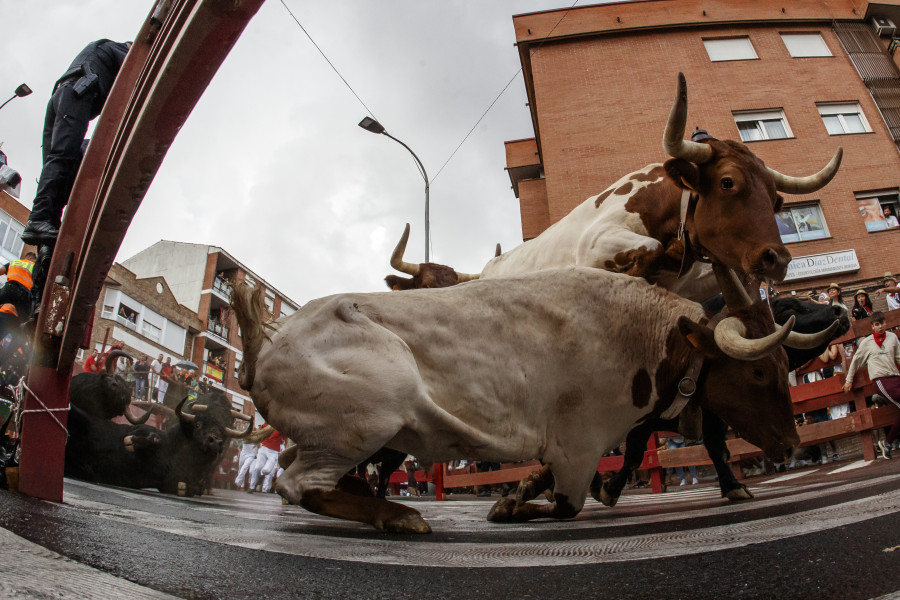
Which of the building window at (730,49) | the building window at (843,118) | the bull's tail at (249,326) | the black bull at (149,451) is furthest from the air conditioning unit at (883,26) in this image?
the bull's tail at (249,326)

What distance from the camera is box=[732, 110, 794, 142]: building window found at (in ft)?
69.4

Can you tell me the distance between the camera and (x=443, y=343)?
2930 mm

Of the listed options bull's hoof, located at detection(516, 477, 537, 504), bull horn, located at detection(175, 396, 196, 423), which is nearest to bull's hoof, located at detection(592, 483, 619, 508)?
bull's hoof, located at detection(516, 477, 537, 504)

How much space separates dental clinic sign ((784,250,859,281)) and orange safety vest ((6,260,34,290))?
20082 millimetres

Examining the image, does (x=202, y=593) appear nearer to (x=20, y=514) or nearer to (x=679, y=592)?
(x=679, y=592)

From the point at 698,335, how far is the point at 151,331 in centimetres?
3805

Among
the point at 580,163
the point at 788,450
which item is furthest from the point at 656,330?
the point at 580,163

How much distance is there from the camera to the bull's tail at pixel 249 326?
2758 mm

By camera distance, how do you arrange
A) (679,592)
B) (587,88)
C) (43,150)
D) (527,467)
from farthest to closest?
(587,88)
(527,467)
(43,150)
(679,592)

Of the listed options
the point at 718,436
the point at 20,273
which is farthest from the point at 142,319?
the point at 718,436

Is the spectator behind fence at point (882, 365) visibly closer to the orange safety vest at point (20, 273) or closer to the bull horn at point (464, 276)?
the bull horn at point (464, 276)

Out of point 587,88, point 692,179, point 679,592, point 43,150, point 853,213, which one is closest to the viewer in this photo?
point 679,592

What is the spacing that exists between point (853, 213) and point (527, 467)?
16.8 metres

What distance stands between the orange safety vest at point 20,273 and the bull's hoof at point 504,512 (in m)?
5.20
